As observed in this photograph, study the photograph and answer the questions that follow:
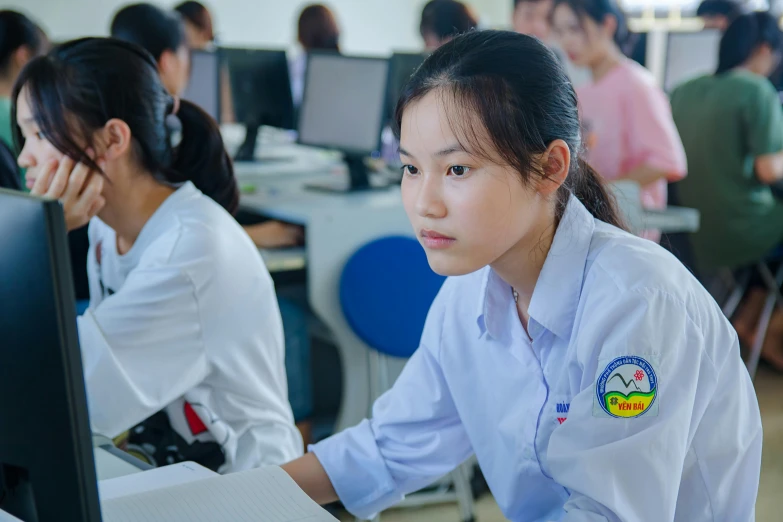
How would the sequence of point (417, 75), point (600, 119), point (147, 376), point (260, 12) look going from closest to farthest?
1. point (417, 75)
2. point (147, 376)
3. point (600, 119)
4. point (260, 12)

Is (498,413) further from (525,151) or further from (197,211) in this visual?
(197,211)

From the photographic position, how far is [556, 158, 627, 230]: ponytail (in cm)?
108

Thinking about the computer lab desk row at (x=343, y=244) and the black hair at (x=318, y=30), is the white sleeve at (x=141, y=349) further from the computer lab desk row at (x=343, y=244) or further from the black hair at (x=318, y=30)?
the black hair at (x=318, y=30)

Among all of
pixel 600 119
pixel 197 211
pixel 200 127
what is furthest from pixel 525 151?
pixel 600 119

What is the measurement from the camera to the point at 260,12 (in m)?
6.73

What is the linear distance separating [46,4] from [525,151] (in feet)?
18.8

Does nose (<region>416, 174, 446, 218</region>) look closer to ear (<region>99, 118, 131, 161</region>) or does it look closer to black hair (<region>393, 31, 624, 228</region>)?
black hair (<region>393, 31, 624, 228</region>)

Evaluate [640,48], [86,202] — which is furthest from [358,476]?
[640,48]

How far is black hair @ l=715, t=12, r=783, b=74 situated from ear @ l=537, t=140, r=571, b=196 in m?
2.75

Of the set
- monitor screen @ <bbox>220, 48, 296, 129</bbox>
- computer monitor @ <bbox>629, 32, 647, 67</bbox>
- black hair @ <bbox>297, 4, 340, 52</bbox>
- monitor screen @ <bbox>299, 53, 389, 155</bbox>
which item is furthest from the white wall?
monitor screen @ <bbox>299, 53, 389, 155</bbox>

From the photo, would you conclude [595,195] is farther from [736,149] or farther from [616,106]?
[736,149]

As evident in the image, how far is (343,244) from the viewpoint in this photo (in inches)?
96.7

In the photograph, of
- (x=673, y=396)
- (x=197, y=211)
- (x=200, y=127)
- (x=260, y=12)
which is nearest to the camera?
(x=673, y=396)

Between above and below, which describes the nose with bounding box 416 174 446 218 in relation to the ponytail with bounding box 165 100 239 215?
above
